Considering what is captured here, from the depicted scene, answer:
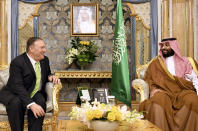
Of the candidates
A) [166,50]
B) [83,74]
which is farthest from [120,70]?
[83,74]

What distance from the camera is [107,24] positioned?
21.3 ft

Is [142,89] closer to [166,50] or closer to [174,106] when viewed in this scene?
[174,106]

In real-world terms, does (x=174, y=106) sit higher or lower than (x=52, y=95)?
lower

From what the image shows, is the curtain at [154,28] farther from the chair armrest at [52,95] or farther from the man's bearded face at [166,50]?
the chair armrest at [52,95]

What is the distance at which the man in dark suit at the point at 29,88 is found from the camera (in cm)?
310

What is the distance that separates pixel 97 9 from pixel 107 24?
438mm

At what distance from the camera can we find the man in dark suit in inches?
122

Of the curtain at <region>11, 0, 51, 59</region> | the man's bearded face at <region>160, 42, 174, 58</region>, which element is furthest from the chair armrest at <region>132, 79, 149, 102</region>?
the curtain at <region>11, 0, 51, 59</region>

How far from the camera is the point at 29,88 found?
134 inches

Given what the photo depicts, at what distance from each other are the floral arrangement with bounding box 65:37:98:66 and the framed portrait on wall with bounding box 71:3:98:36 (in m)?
0.37

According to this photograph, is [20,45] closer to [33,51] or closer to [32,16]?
[32,16]

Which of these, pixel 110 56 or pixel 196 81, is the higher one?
pixel 110 56

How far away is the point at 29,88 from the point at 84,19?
11.2 feet

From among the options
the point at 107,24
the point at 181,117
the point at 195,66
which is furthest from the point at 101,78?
the point at 181,117
